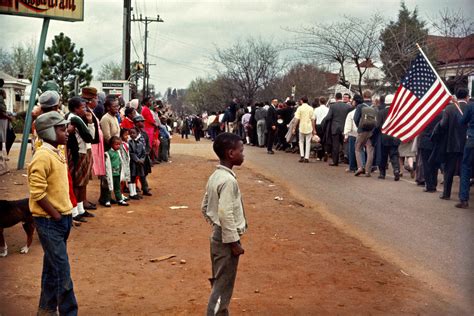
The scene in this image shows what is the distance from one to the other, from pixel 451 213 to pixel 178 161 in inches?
385

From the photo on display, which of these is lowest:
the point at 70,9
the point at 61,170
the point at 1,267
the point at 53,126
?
the point at 1,267

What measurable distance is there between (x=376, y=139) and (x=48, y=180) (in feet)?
33.4

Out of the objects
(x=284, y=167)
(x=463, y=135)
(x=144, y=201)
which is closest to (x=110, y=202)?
(x=144, y=201)

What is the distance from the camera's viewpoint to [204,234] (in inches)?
321

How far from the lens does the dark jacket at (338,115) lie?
52.3ft

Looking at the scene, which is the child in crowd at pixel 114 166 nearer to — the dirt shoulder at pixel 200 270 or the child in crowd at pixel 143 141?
the dirt shoulder at pixel 200 270

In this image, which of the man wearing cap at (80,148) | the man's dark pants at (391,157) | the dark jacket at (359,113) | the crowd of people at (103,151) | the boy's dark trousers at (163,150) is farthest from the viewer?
the boy's dark trousers at (163,150)

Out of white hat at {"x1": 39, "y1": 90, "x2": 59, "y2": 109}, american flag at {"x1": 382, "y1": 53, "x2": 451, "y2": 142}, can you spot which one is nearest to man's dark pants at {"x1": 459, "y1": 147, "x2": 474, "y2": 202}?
american flag at {"x1": 382, "y1": 53, "x2": 451, "y2": 142}

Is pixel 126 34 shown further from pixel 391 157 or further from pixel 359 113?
pixel 391 157

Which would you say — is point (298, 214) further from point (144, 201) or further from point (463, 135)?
point (463, 135)

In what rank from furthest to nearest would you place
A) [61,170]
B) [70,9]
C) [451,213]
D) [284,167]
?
1. [284,167]
2. [451,213]
3. [70,9]
4. [61,170]

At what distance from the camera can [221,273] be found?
461cm

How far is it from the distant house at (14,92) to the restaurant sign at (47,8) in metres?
2.21

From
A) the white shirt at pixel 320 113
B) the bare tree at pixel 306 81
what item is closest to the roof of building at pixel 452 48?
the white shirt at pixel 320 113
